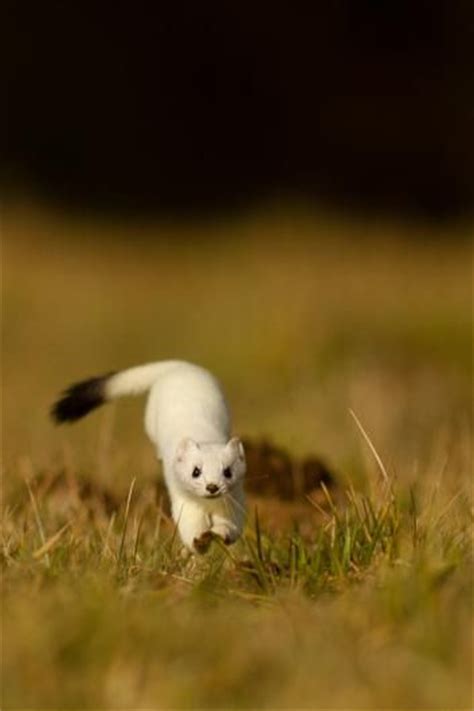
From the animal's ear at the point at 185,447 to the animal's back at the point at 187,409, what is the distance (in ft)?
0.52

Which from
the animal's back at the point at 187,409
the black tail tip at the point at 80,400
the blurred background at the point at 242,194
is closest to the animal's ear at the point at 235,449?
the animal's back at the point at 187,409

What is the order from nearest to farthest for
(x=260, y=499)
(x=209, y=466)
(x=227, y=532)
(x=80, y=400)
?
(x=209, y=466), (x=227, y=532), (x=80, y=400), (x=260, y=499)

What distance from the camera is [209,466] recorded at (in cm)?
536

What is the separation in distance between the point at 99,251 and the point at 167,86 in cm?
476

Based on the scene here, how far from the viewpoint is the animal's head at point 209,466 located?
17.6 feet

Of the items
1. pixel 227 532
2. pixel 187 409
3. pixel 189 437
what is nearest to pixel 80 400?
pixel 187 409

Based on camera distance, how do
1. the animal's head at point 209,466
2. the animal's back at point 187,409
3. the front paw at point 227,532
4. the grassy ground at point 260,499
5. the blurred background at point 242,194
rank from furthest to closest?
the blurred background at point 242,194
the animal's back at point 187,409
the front paw at point 227,532
the animal's head at point 209,466
the grassy ground at point 260,499

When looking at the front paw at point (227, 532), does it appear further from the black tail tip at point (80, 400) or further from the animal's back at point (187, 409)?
the black tail tip at point (80, 400)

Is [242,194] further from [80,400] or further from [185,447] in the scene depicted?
[185,447]

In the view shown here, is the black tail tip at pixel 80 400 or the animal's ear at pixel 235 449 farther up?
the black tail tip at pixel 80 400

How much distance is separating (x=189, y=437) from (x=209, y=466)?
26 centimetres

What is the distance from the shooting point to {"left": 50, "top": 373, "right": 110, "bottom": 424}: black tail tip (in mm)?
6148

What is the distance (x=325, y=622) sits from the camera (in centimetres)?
423

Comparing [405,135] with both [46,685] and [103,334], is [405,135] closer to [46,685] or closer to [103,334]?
[103,334]
